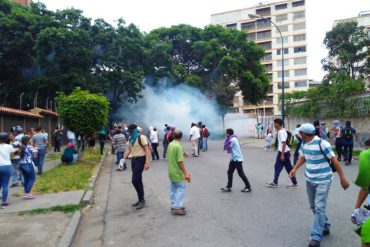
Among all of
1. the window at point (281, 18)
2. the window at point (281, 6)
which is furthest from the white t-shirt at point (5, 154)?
the window at point (281, 6)

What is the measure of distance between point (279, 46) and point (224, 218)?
7032cm

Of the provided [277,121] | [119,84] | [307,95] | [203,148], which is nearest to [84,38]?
[119,84]

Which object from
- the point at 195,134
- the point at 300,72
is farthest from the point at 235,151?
the point at 300,72

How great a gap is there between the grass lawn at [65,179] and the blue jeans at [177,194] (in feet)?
12.4

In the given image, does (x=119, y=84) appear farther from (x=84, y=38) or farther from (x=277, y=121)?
(x=277, y=121)

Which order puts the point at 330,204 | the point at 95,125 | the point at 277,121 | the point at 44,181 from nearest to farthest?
the point at 330,204, the point at 277,121, the point at 44,181, the point at 95,125

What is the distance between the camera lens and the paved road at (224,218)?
5516 millimetres

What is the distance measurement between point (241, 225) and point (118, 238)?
197 centimetres

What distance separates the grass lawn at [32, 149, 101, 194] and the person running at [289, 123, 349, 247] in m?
6.54

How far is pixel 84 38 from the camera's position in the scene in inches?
1158

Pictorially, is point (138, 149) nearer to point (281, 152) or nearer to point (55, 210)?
point (55, 210)

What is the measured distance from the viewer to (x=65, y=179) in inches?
452

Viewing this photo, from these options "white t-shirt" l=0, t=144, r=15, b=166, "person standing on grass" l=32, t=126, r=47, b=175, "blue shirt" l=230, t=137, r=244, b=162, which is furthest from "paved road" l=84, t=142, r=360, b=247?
"person standing on grass" l=32, t=126, r=47, b=175

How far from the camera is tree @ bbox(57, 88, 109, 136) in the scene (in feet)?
51.2
